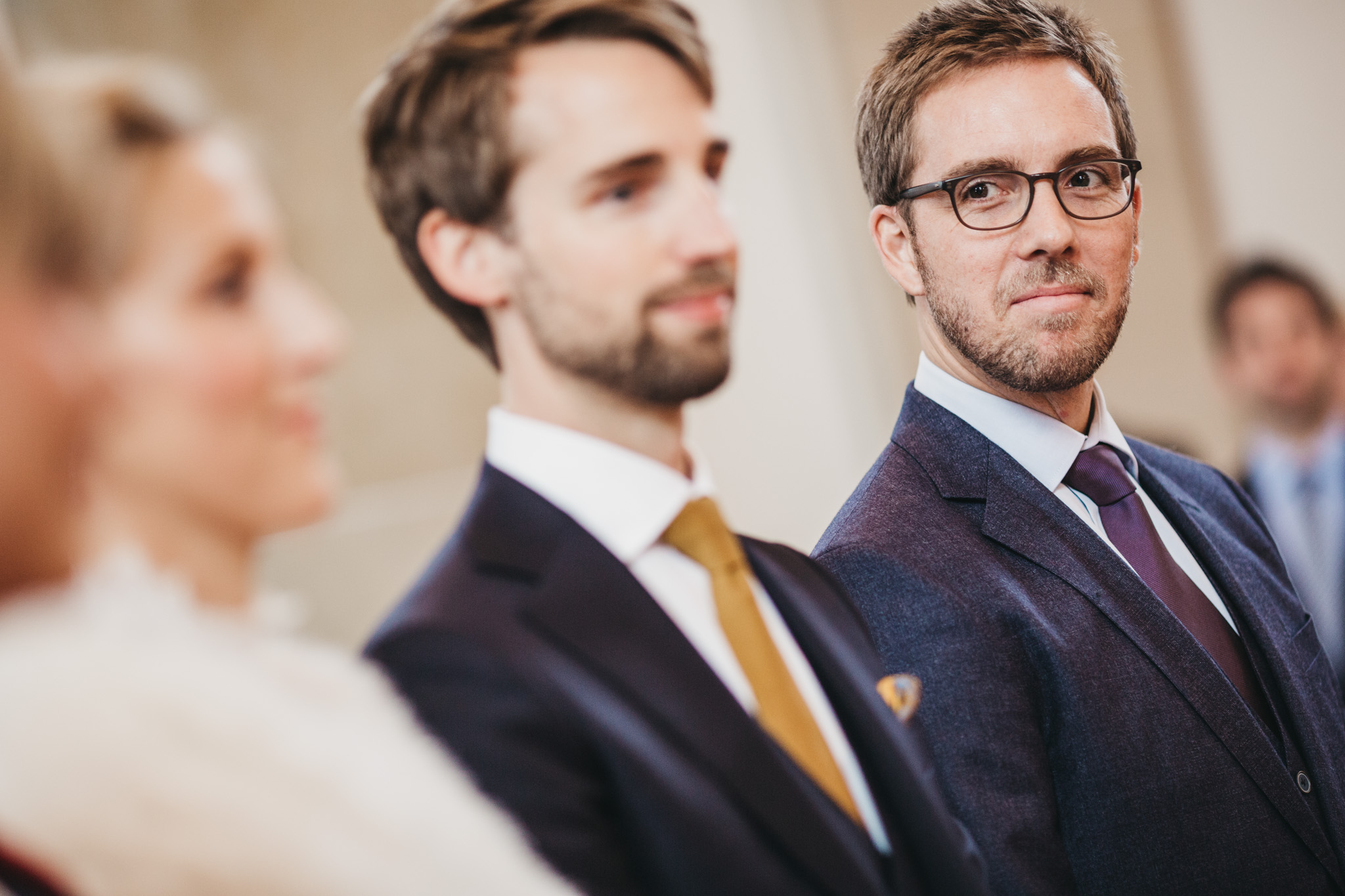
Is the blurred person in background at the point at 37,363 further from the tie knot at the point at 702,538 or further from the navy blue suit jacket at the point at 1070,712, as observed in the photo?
the navy blue suit jacket at the point at 1070,712

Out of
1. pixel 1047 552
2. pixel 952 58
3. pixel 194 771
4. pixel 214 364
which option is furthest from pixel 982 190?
pixel 194 771

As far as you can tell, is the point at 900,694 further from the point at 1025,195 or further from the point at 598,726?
the point at 1025,195

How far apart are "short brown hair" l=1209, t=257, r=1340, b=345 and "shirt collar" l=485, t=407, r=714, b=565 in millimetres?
2510

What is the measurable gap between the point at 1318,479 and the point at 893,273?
5.55 feet

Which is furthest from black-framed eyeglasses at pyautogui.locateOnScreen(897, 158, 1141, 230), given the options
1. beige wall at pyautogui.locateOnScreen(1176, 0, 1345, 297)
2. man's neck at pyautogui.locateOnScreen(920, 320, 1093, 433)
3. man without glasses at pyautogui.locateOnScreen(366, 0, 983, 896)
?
beige wall at pyautogui.locateOnScreen(1176, 0, 1345, 297)

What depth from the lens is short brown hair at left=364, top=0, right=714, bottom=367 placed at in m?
0.87

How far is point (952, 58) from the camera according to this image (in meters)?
1.21

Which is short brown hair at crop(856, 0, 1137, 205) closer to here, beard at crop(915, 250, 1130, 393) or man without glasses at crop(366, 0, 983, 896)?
beard at crop(915, 250, 1130, 393)

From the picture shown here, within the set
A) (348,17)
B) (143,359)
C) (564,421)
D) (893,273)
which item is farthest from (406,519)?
(143,359)

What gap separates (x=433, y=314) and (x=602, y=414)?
2481 millimetres

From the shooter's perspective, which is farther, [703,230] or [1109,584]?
[1109,584]

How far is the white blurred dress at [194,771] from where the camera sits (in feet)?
1.88

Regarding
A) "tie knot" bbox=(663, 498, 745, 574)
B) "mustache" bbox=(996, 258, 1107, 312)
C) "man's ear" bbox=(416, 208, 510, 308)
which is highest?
"man's ear" bbox=(416, 208, 510, 308)

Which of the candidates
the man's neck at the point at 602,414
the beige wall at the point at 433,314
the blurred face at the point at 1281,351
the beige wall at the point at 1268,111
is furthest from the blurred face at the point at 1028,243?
the beige wall at the point at 1268,111
